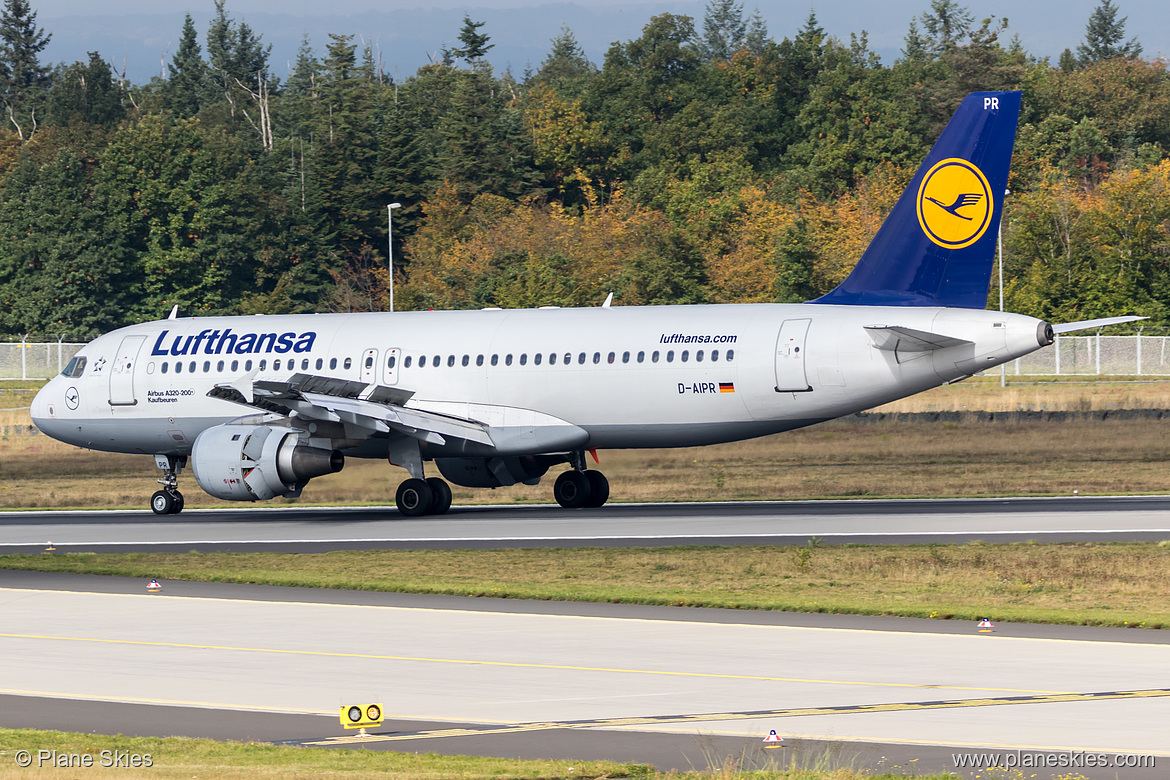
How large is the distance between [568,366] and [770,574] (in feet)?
37.7

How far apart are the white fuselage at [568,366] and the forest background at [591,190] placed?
4180cm

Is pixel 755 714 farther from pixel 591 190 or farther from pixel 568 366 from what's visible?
pixel 591 190

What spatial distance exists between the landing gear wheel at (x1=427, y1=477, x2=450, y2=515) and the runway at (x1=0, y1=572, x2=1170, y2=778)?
13.1m

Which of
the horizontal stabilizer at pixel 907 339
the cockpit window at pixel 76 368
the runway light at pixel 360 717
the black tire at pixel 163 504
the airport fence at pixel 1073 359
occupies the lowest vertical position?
the black tire at pixel 163 504

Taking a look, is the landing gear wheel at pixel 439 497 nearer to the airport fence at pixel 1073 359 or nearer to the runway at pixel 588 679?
the runway at pixel 588 679

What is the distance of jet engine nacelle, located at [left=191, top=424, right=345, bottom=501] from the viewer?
32.3 metres

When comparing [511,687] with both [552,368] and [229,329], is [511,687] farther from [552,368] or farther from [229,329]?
[229,329]

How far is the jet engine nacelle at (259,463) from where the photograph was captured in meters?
32.3

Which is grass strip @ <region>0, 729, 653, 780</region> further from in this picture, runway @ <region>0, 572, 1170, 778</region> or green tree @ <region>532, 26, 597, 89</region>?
green tree @ <region>532, 26, 597, 89</region>

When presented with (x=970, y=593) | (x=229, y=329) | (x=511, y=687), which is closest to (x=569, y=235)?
(x=229, y=329)

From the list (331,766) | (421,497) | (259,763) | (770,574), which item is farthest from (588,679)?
(421,497)

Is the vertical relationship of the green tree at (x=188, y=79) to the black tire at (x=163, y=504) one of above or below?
above

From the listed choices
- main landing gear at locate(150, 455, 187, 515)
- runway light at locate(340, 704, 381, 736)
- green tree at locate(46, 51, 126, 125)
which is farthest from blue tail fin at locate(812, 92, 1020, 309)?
green tree at locate(46, 51, 126, 125)

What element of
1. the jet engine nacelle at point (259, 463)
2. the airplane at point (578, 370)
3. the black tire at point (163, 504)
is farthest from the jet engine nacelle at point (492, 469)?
the black tire at point (163, 504)
